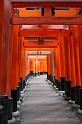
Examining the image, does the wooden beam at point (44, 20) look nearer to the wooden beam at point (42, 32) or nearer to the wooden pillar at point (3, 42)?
the wooden pillar at point (3, 42)

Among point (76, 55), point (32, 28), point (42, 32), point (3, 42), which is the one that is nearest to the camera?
point (3, 42)

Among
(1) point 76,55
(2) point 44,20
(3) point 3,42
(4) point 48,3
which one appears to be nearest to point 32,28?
(1) point 76,55

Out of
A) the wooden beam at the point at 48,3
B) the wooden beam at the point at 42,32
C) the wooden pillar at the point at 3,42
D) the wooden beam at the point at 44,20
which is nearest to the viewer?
the wooden pillar at the point at 3,42

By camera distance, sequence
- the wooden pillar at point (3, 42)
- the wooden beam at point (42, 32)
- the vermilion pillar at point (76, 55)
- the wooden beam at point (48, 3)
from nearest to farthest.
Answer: the wooden pillar at point (3, 42) < the wooden beam at point (48, 3) < the vermilion pillar at point (76, 55) < the wooden beam at point (42, 32)

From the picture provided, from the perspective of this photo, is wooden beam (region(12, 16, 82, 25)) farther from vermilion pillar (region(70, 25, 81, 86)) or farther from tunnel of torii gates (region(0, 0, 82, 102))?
vermilion pillar (region(70, 25, 81, 86))

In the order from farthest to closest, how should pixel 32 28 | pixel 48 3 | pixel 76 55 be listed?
pixel 32 28
pixel 76 55
pixel 48 3

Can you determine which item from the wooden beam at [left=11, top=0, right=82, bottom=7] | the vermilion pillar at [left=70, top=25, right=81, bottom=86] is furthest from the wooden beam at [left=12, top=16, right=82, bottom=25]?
the vermilion pillar at [left=70, top=25, right=81, bottom=86]

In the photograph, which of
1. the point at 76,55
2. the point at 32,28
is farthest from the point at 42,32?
the point at 76,55

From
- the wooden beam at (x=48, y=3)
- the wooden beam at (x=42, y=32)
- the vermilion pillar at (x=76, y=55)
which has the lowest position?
the vermilion pillar at (x=76, y=55)

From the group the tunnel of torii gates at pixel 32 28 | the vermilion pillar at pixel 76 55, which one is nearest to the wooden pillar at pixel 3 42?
the tunnel of torii gates at pixel 32 28

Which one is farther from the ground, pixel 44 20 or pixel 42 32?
pixel 42 32

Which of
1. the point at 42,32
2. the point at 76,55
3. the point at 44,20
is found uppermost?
the point at 42,32

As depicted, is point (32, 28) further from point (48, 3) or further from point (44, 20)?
point (48, 3)

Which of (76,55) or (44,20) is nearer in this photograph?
(44,20)
